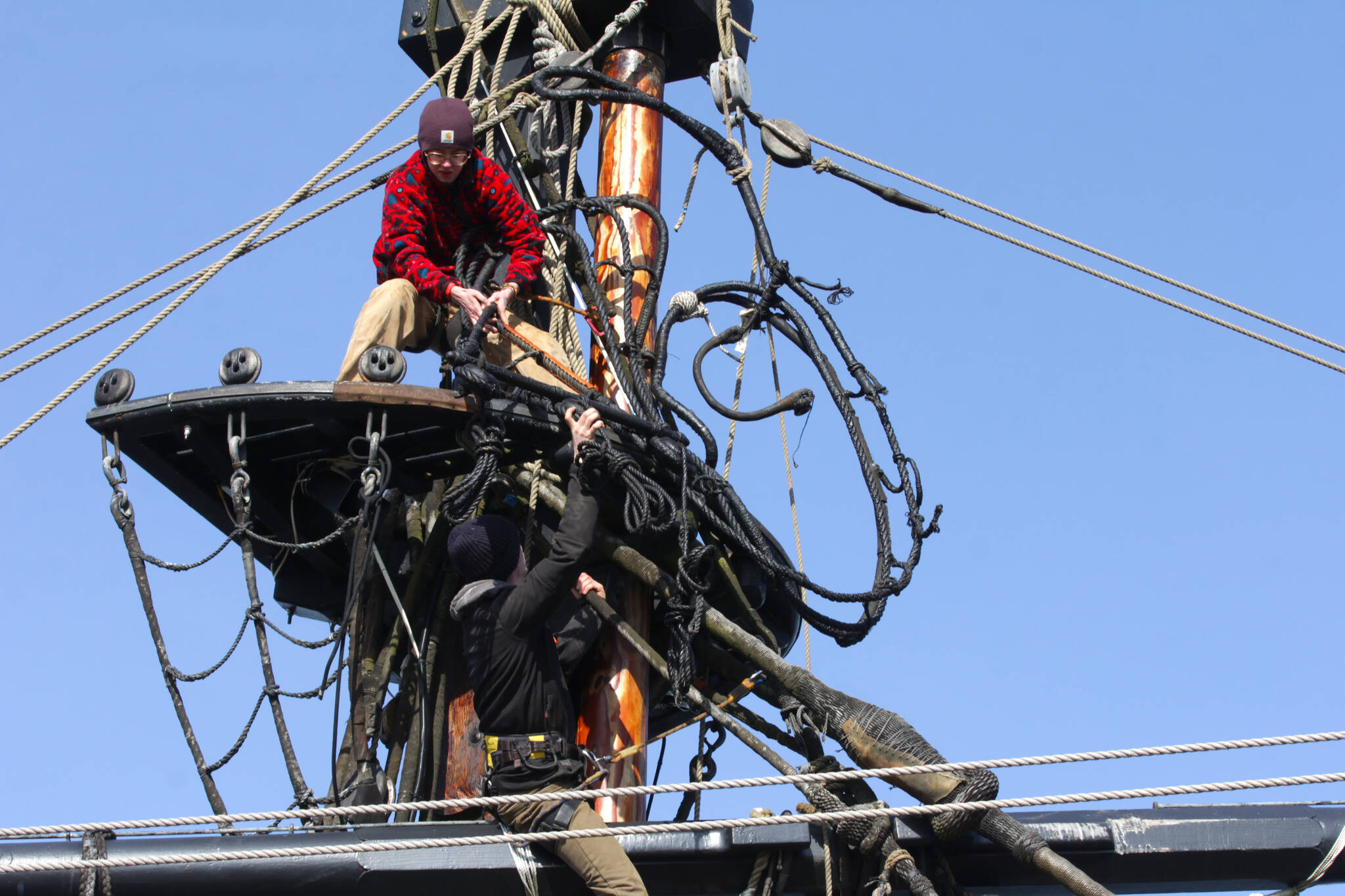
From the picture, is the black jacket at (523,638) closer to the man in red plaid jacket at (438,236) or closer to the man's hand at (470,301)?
the man's hand at (470,301)

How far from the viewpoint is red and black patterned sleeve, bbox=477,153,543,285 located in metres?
9.03

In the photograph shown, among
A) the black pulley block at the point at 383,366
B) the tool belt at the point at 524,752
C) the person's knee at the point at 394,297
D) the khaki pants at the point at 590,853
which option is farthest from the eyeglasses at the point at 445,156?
the khaki pants at the point at 590,853

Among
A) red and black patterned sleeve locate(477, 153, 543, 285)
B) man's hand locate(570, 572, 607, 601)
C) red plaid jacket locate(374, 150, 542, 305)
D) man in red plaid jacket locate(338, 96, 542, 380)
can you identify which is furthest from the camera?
red and black patterned sleeve locate(477, 153, 543, 285)

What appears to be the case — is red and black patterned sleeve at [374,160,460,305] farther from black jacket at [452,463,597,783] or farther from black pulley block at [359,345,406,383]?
black jacket at [452,463,597,783]

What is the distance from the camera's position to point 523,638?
7035 mm

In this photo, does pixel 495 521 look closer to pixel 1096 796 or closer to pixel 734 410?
pixel 734 410

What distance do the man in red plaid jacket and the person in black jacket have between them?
1747mm

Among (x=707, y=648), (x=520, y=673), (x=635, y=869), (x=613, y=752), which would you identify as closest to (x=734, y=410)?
(x=707, y=648)

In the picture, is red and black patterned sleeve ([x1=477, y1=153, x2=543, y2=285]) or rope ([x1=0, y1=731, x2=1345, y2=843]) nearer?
rope ([x1=0, y1=731, x2=1345, y2=843])

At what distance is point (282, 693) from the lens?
803 centimetres

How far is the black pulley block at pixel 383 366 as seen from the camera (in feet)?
26.8

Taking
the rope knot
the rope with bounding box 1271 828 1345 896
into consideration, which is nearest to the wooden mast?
the rope knot

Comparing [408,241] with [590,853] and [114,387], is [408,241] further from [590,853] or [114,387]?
[590,853]

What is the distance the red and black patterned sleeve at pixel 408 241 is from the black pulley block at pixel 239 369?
3.03 feet
